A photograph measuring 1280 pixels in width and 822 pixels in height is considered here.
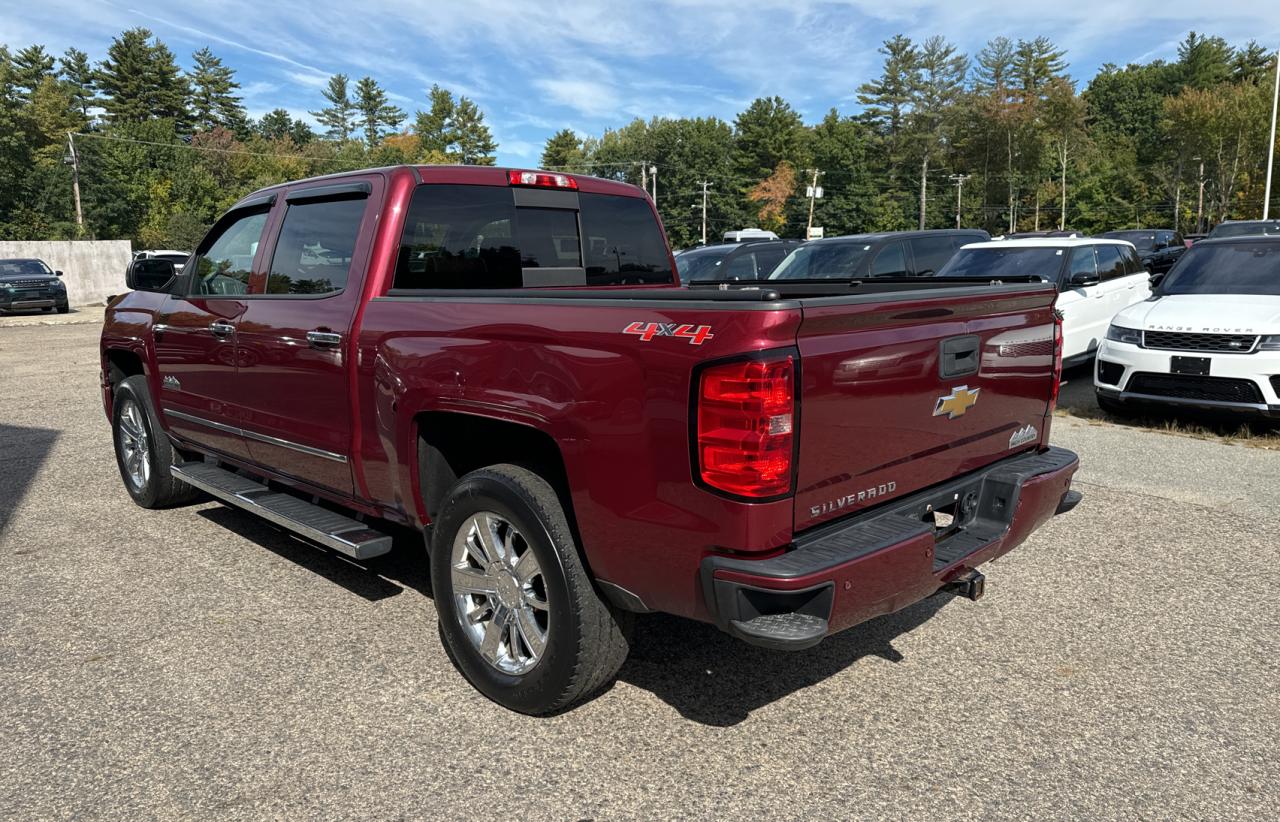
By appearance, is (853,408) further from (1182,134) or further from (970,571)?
(1182,134)

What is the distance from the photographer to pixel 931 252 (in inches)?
505

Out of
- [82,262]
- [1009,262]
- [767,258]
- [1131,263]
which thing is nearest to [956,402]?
[1009,262]

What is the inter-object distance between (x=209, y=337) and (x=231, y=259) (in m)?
0.46

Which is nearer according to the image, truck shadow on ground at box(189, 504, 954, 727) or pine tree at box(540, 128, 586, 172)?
truck shadow on ground at box(189, 504, 954, 727)

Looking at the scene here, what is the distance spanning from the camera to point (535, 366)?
9.57ft

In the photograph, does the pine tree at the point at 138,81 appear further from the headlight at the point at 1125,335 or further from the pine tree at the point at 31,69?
the headlight at the point at 1125,335

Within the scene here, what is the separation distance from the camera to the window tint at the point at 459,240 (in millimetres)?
3852

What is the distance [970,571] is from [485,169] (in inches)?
108

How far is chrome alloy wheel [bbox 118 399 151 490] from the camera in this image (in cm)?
580

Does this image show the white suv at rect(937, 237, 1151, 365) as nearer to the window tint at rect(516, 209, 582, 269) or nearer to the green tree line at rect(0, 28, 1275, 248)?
the window tint at rect(516, 209, 582, 269)

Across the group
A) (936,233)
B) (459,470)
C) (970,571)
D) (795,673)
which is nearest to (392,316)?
(459,470)

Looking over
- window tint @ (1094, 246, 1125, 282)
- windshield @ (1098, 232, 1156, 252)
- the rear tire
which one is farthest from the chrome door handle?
windshield @ (1098, 232, 1156, 252)

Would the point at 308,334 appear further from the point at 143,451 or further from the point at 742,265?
the point at 742,265

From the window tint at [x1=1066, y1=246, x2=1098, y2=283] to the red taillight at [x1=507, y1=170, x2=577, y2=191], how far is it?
7.94 meters
